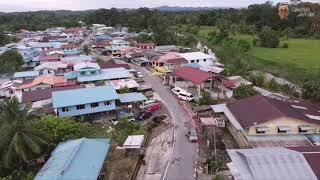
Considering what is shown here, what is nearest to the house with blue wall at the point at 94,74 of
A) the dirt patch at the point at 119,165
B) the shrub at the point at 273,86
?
the shrub at the point at 273,86

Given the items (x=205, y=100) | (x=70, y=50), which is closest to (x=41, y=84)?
(x=205, y=100)

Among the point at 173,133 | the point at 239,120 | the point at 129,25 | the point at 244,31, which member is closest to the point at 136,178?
the point at 173,133

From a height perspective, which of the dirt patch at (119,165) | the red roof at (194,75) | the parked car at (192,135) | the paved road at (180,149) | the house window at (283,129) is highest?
the red roof at (194,75)

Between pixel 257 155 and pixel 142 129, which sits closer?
pixel 257 155

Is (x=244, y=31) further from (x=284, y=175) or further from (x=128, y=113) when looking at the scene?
(x=284, y=175)

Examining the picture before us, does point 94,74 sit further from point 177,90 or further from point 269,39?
point 269,39

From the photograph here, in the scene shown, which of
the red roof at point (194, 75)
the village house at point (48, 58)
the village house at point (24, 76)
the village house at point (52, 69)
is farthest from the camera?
the village house at point (48, 58)

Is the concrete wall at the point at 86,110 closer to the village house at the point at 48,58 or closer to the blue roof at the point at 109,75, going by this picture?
the blue roof at the point at 109,75
